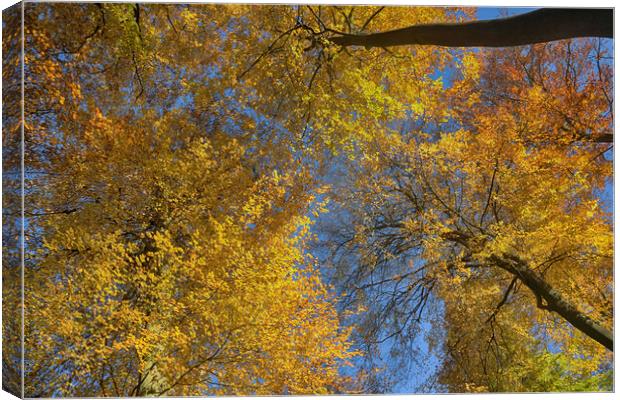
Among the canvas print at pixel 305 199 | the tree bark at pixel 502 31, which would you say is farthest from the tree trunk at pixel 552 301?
the tree bark at pixel 502 31

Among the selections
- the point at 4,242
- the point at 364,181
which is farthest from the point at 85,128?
the point at 364,181

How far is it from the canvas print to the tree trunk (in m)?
0.01

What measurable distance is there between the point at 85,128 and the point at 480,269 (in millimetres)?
2912

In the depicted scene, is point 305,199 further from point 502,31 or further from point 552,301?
point 552,301

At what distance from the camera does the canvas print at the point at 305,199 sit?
445 centimetres

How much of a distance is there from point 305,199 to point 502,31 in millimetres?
1837

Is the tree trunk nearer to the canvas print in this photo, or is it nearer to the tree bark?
the canvas print

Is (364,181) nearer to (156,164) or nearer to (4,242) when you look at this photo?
(156,164)

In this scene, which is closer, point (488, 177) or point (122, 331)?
point (122, 331)

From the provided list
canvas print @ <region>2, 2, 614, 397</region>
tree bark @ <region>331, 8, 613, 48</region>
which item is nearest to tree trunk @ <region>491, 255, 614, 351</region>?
canvas print @ <region>2, 2, 614, 397</region>

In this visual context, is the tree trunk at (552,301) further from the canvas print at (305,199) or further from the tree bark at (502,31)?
the tree bark at (502,31)

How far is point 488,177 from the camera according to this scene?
15.8 ft

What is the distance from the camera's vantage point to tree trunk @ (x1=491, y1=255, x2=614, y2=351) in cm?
477

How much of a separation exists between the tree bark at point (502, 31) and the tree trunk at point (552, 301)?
156 cm
